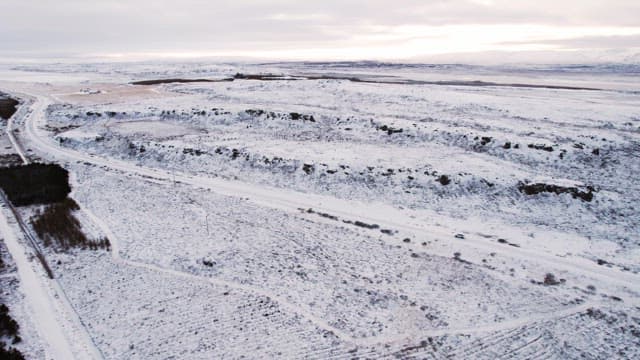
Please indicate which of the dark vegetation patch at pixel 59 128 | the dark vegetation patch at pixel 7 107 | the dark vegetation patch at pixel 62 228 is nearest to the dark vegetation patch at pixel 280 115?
the dark vegetation patch at pixel 59 128

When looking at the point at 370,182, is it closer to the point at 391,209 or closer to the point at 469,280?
the point at 391,209

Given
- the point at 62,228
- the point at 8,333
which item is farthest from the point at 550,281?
the point at 62,228

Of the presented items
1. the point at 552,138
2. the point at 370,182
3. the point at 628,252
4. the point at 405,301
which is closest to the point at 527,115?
the point at 552,138

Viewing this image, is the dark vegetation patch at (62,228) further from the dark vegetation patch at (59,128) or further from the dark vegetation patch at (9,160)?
the dark vegetation patch at (59,128)

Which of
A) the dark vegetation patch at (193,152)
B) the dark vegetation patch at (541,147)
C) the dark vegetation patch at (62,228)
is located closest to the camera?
the dark vegetation patch at (62,228)

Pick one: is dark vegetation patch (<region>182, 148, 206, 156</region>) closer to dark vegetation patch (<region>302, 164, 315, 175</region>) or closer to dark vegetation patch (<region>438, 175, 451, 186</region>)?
dark vegetation patch (<region>302, 164, 315, 175</region>)

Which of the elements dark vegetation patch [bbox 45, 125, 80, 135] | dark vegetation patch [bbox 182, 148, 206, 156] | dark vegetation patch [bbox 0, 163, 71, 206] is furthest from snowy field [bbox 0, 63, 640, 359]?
dark vegetation patch [bbox 0, 163, 71, 206]
